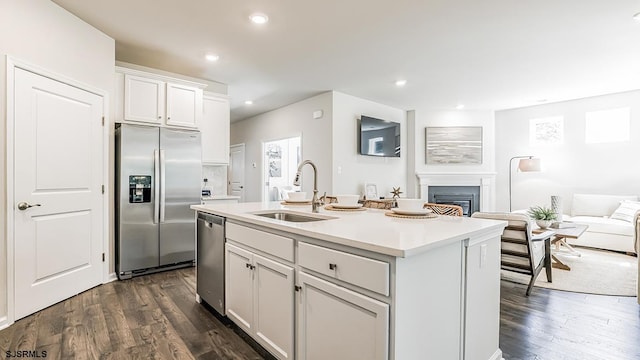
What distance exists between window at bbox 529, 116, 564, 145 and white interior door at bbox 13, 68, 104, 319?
24.2 ft

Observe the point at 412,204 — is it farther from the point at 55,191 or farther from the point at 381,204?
the point at 55,191

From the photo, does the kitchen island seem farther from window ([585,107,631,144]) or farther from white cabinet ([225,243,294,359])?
window ([585,107,631,144])

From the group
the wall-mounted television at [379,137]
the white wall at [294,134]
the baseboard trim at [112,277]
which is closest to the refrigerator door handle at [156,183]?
the baseboard trim at [112,277]

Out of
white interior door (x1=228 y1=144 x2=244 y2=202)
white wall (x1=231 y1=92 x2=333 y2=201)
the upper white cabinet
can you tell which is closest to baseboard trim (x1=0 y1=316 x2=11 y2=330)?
the upper white cabinet

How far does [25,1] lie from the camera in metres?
2.42

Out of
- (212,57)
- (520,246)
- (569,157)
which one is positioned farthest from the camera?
(569,157)

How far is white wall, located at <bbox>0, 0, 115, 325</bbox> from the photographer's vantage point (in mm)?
2285

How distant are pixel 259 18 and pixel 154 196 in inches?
89.8

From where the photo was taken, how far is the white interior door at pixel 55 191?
7.92 ft

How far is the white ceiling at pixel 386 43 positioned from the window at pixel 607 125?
46cm

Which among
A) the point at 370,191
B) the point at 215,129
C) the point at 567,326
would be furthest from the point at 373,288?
the point at 370,191

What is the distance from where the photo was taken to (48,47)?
263 centimetres

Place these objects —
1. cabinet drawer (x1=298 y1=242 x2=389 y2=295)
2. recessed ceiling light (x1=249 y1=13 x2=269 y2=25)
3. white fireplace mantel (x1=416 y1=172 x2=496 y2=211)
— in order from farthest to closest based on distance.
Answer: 1. white fireplace mantel (x1=416 y1=172 x2=496 y2=211)
2. recessed ceiling light (x1=249 y1=13 x2=269 y2=25)
3. cabinet drawer (x1=298 y1=242 x2=389 y2=295)

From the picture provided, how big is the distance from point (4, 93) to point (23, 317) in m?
1.72
